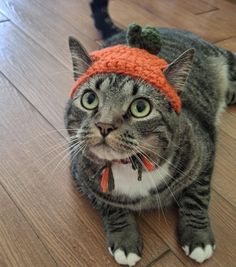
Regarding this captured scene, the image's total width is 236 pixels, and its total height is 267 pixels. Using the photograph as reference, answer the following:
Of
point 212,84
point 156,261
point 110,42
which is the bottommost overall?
point 156,261

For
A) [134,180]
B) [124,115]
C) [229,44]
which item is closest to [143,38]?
[124,115]

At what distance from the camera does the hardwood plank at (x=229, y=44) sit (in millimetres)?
1816

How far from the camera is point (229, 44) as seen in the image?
1847mm

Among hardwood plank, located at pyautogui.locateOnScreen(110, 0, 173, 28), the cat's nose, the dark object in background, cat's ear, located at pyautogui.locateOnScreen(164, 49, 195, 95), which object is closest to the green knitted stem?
cat's ear, located at pyautogui.locateOnScreen(164, 49, 195, 95)

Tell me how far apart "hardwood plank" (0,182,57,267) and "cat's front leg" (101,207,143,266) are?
16cm

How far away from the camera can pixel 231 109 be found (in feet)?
4.85

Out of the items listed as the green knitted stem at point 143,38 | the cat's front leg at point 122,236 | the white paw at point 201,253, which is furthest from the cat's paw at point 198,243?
the green knitted stem at point 143,38

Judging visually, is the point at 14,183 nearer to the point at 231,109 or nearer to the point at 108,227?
the point at 108,227

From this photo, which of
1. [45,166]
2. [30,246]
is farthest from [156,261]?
[45,166]

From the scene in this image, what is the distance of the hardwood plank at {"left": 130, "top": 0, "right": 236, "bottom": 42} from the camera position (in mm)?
1942

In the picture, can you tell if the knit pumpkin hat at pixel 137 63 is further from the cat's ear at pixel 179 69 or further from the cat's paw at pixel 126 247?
the cat's paw at pixel 126 247

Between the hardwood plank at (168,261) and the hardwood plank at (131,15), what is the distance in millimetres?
1273

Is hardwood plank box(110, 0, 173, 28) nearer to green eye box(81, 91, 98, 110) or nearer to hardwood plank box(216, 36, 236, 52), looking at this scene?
hardwood plank box(216, 36, 236, 52)

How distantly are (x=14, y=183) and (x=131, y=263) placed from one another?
452mm
